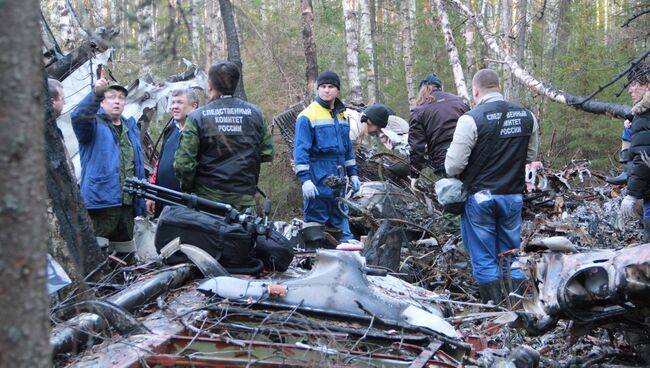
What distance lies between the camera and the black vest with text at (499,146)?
6156mm

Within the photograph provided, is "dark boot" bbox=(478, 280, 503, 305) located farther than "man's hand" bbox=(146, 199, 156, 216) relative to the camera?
No

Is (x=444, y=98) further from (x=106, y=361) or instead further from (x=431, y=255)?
(x=106, y=361)

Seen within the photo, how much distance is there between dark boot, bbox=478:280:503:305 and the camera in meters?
6.18

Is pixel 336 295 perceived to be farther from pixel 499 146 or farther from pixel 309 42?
pixel 309 42

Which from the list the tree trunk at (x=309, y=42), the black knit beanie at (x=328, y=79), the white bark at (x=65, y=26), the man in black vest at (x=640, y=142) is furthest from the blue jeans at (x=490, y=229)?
the white bark at (x=65, y=26)

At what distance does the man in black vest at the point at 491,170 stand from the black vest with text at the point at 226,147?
6.14 ft

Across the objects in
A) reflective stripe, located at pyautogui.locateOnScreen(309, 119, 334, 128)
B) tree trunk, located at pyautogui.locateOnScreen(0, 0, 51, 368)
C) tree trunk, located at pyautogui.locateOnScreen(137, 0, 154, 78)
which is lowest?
reflective stripe, located at pyautogui.locateOnScreen(309, 119, 334, 128)

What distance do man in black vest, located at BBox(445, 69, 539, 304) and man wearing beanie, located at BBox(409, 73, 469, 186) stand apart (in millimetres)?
1835

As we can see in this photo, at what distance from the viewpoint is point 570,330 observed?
12.7ft

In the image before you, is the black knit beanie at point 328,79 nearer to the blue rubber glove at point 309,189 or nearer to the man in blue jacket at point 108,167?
the blue rubber glove at point 309,189

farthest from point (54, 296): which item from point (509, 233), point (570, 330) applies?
point (509, 233)

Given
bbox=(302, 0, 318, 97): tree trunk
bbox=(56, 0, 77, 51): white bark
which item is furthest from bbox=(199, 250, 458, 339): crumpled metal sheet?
bbox=(302, 0, 318, 97): tree trunk

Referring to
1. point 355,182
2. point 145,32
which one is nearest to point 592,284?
point 145,32

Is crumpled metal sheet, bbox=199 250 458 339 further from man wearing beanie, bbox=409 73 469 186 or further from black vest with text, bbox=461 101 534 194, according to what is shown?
man wearing beanie, bbox=409 73 469 186
